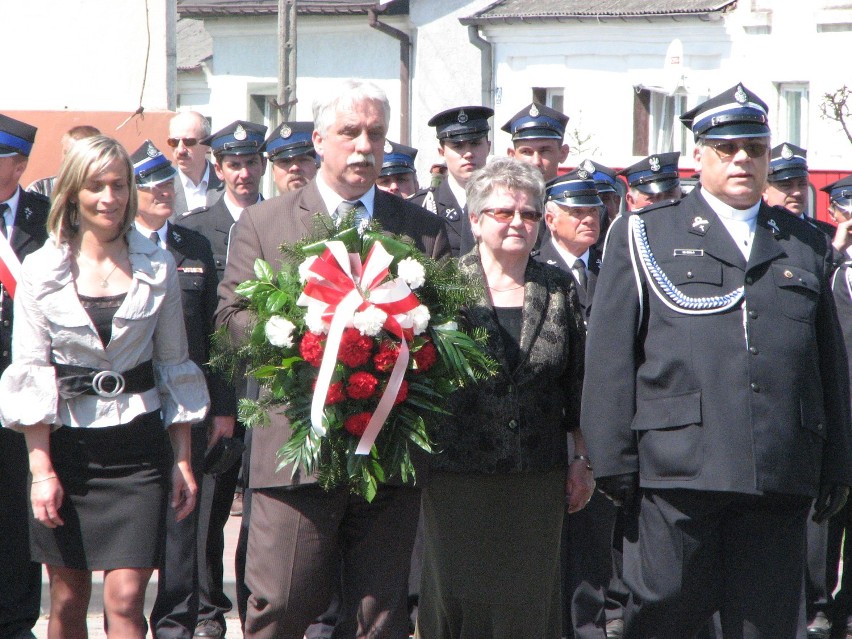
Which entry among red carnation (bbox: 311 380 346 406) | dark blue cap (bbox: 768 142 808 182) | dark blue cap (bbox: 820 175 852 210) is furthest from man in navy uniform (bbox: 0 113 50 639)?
dark blue cap (bbox: 820 175 852 210)

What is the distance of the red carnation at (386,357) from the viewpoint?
4.54 m

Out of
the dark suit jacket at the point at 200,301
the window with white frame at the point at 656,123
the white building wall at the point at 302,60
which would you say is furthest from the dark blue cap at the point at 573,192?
the white building wall at the point at 302,60

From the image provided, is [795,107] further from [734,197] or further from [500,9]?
[734,197]

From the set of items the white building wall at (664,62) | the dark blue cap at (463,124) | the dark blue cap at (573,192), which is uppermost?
the white building wall at (664,62)

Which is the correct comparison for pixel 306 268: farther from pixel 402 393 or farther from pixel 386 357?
pixel 402 393

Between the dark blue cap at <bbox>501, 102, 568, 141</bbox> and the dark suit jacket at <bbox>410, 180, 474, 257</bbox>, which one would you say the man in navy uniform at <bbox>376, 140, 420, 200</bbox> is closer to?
the dark suit jacket at <bbox>410, 180, 474, 257</bbox>

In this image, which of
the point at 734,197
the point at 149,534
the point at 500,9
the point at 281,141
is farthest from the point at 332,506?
the point at 500,9

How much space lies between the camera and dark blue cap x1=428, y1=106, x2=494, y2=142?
7625 millimetres

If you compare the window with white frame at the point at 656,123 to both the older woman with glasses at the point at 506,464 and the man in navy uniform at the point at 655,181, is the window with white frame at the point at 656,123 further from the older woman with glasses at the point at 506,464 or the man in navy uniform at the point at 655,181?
the older woman with glasses at the point at 506,464

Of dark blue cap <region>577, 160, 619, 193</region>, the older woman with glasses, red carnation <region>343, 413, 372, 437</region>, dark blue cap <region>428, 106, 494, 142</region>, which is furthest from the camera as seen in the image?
dark blue cap <region>577, 160, 619, 193</region>

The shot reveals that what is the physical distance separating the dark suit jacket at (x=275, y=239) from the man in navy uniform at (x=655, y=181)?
3.43m

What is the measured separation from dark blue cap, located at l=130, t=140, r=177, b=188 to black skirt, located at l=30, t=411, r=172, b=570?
209 cm

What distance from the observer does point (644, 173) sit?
8516 mm

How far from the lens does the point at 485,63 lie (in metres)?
25.9
